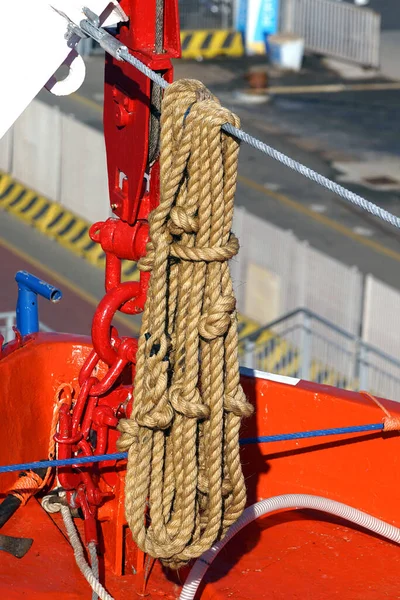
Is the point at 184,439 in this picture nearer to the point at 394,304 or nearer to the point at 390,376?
the point at 390,376

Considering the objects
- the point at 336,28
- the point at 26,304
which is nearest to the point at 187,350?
the point at 26,304

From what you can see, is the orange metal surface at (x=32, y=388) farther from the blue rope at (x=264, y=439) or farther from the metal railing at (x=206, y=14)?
the metal railing at (x=206, y=14)

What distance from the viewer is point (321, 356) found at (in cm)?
1347

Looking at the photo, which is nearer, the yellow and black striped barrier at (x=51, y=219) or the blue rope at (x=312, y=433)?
the blue rope at (x=312, y=433)

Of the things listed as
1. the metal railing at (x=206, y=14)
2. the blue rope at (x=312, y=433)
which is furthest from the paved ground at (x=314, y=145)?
the blue rope at (x=312, y=433)

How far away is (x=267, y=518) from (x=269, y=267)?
29.5 feet

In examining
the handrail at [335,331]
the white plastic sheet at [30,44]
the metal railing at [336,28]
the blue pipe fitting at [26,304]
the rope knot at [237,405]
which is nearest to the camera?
the rope knot at [237,405]

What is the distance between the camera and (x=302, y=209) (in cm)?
2058

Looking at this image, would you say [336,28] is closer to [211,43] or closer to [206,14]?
[211,43]

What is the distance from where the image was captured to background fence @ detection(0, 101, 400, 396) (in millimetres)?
13805

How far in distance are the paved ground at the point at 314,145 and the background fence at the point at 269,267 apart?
287 centimetres

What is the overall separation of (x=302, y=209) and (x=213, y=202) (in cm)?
1608

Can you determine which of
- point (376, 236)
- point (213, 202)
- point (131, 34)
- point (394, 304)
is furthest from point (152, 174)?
point (376, 236)

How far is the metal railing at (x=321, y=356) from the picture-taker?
1287 cm
